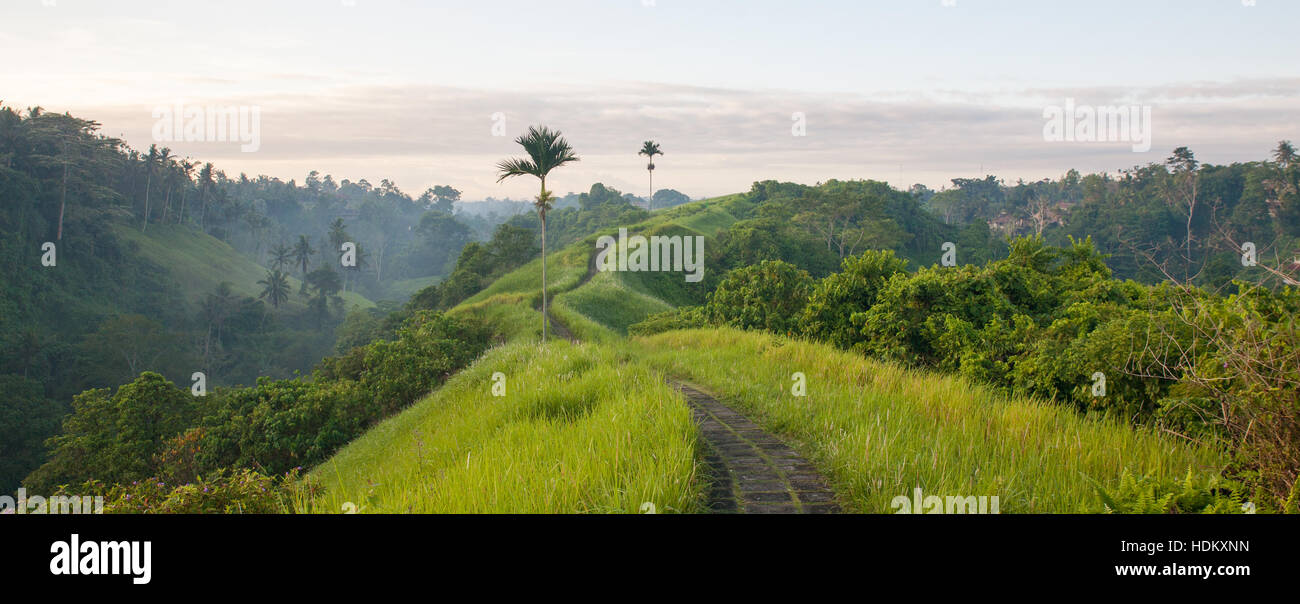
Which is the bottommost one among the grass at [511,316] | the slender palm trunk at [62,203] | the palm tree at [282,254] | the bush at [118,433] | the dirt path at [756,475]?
the bush at [118,433]

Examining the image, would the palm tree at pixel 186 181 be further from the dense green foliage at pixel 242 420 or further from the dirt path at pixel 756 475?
the dirt path at pixel 756 475

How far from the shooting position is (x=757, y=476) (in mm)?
5047

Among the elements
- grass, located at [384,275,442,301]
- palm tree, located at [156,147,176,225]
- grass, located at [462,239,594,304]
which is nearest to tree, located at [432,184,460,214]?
grass, located at [384,275,442,301]

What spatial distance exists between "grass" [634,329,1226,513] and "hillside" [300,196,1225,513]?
0.06ft

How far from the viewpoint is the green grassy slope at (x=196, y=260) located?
81.4 m

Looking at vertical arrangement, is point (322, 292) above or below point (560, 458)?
below

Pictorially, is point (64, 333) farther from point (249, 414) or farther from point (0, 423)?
point (249, 414)

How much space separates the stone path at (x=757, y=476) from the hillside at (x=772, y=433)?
112 millimetres

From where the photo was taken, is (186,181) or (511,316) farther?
(186,181)

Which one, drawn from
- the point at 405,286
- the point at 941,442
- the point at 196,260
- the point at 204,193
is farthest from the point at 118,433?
the point at 405,286

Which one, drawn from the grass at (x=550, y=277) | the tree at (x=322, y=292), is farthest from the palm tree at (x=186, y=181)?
the grass at (x=550, y=277)

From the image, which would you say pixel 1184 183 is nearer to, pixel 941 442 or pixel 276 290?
pixel 941 442

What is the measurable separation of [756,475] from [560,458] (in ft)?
5.27

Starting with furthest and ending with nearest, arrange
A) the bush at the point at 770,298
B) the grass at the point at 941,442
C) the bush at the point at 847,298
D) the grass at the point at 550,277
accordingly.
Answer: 1. the grass at the point at 550,277
2. the bush at the point at 770,298
3. the bush at the point at 847,298
4. the grass at the point at 941,442
